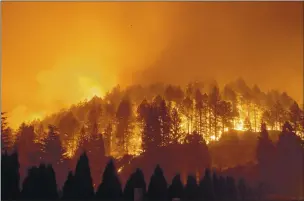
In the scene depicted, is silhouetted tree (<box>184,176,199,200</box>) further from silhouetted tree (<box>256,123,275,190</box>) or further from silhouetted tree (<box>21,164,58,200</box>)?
silhouetted tree (<box>21,164,58,200</box>)

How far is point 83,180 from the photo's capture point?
29.8ft

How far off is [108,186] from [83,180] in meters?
0.50

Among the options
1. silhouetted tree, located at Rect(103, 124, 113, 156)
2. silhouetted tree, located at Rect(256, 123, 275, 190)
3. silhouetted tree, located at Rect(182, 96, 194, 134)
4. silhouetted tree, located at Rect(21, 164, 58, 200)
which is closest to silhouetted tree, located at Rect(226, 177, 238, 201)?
silhouetted tree, located at Rect(256, 123, 275, 190)

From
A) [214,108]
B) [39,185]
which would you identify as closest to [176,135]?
[214,108]

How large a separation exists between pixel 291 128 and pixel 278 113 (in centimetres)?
42

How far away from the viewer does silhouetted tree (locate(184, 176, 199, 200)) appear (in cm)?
916

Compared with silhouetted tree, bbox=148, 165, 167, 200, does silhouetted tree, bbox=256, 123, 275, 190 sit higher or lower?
higher

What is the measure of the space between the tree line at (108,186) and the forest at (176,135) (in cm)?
11

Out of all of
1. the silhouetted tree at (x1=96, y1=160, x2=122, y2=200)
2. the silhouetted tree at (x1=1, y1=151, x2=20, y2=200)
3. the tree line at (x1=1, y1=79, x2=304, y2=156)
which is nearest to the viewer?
the silhouetted tree at (x1=1, y1=151, x2=20, y2=200)

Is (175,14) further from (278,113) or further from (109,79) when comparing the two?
(278,113)

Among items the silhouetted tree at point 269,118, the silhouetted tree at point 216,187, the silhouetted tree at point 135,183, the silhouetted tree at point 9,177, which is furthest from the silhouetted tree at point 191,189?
the silhouetted tree at point 9,177

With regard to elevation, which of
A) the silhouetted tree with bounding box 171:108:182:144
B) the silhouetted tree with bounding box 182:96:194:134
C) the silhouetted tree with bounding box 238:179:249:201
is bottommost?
the silhouetted tree with bounding box 238:179:249:201

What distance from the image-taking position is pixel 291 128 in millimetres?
10086

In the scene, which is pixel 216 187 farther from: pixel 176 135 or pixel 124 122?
pixel 124 122
